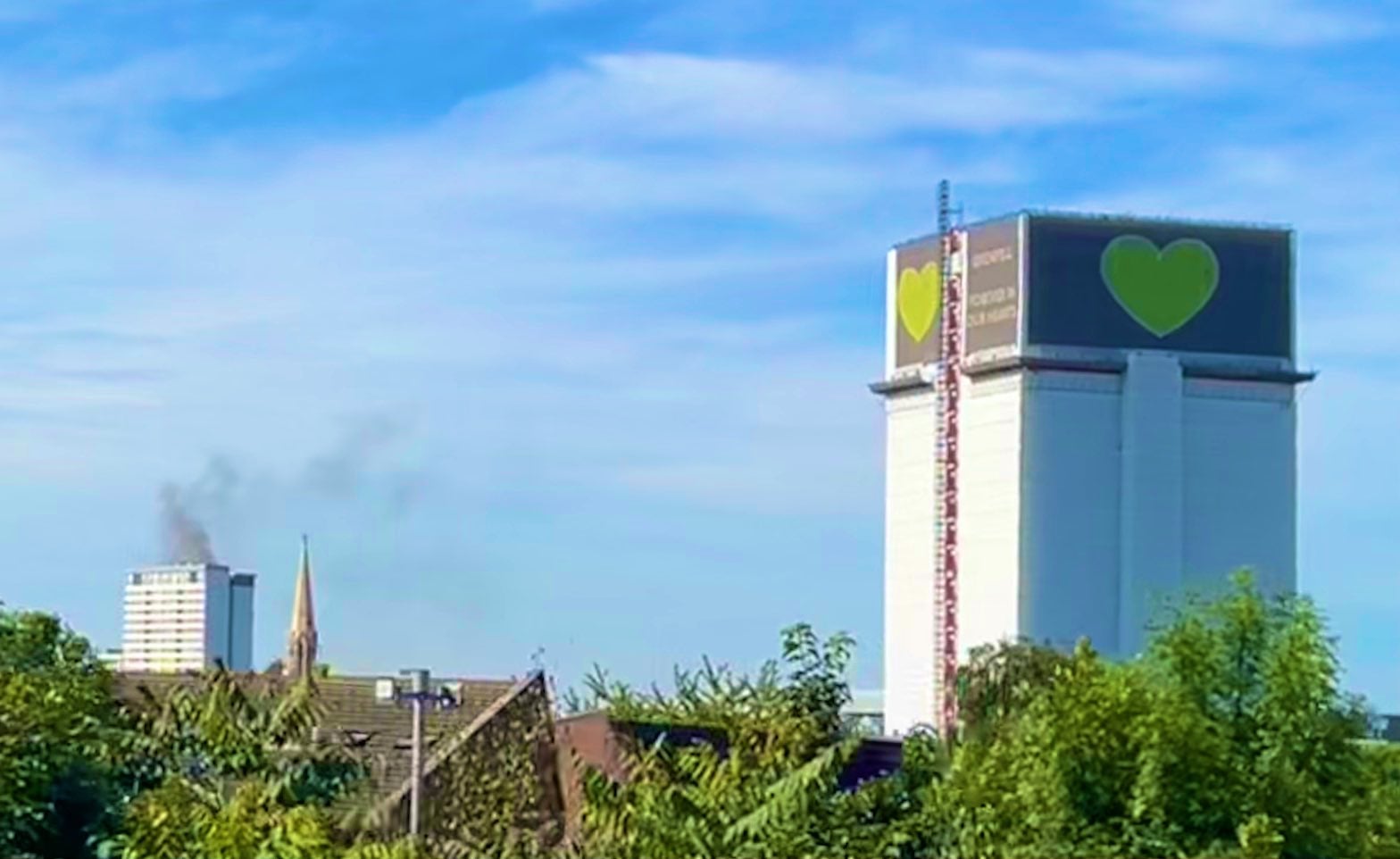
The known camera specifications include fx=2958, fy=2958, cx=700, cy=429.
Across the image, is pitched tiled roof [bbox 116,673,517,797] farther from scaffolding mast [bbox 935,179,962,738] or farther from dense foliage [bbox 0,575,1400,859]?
scaffolding mast [bbox 935,179,962,738]

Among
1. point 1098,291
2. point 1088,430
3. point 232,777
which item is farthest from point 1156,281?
point 232,777


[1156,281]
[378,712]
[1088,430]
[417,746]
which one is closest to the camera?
[417,746]

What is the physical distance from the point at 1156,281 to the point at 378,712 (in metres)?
126

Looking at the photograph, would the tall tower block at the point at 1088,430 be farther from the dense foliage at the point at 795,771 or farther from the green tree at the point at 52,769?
the green tree at the point at 52,769

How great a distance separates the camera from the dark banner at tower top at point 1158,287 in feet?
546

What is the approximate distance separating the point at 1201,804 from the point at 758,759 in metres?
14.3

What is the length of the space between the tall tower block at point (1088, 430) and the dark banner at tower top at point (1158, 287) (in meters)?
0.11

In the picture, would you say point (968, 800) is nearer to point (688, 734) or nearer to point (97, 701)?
point (688, 734)

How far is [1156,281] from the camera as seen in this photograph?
6654 inches

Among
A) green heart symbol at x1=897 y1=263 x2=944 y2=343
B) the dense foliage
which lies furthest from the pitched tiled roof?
green heart symbol at x1=897 y1=263 x2=944 y2=343

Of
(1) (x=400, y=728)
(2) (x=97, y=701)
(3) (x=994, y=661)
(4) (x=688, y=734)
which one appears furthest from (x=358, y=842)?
(3) (x=994, y=661)

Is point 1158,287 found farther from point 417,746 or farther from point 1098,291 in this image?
point 417,746

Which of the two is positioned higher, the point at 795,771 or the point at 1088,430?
the point at 1088,430

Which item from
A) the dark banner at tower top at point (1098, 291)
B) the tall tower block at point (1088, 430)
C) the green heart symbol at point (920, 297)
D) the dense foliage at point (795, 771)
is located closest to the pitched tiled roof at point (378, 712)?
the dense foliage at point (795, 771)
